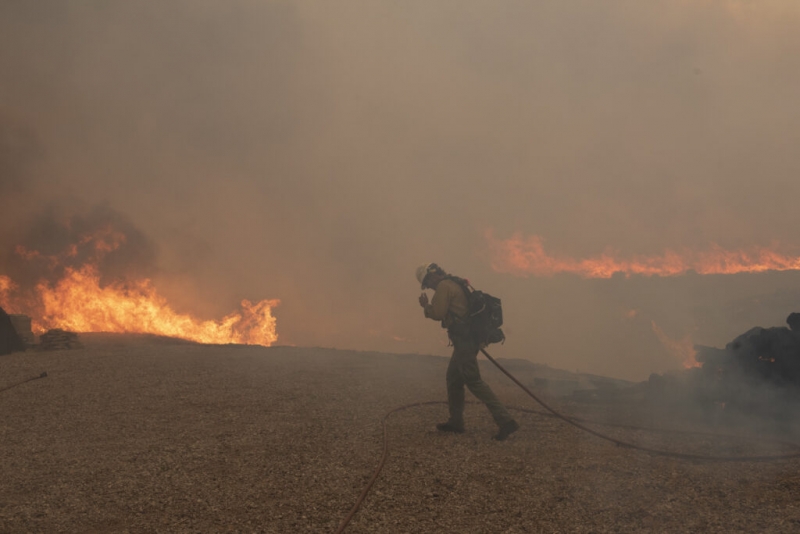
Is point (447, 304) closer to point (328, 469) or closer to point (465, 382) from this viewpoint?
point (465, 382)

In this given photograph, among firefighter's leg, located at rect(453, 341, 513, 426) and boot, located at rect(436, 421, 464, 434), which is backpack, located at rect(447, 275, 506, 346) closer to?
firefighter's leg, located at rect(453, 341, 513, 426)

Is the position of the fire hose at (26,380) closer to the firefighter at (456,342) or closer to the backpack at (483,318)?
the firefighter at (456,342)

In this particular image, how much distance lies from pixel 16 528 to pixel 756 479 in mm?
8957

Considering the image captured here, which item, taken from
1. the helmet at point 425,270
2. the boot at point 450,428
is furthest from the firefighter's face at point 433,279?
the boot at point 450,428

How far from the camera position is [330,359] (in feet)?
56.5

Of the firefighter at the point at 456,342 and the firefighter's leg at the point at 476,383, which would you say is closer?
the firefighter's leg at the point at 476,383

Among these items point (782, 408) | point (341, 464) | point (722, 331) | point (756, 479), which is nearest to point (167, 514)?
point (341, 464)

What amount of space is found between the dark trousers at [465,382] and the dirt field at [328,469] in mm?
456

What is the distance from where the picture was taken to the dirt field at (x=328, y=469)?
5.68m

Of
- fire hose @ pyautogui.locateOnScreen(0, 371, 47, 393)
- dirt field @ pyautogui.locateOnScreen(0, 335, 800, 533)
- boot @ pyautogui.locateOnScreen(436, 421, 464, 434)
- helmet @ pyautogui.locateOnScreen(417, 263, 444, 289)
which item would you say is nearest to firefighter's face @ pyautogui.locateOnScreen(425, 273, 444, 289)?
helmet @ pyautogui.locateOnScreen(417, 263, 444, 289)

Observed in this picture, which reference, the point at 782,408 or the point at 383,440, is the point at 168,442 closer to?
the point at 383,440

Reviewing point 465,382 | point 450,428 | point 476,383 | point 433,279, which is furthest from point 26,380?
point 476,383

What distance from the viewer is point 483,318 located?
9094mm

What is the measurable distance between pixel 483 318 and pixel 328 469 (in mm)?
3692
